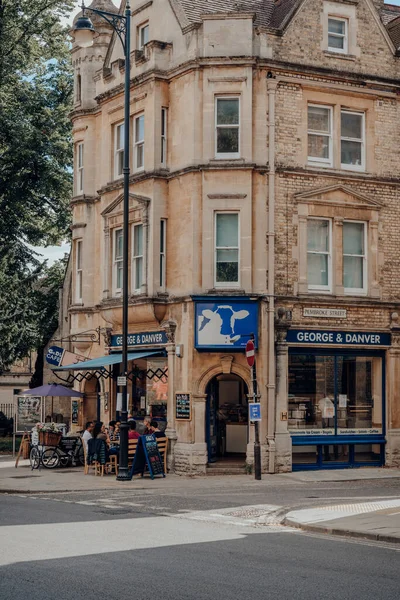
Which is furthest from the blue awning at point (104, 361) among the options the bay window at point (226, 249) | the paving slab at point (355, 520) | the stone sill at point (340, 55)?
the paving slab at point (355, 520)

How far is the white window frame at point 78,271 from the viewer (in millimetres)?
33406

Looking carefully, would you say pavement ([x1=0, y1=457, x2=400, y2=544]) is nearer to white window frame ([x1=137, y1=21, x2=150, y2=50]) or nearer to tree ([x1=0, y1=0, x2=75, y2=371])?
tree ([x1=0, y1=0, x2=75, y2=371])

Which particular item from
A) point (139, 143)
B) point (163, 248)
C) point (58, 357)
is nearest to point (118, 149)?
point (139, 143)

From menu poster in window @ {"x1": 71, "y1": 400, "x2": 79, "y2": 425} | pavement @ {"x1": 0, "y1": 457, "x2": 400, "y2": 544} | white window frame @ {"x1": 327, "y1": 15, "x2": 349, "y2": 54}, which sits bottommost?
pavement @ {"x1": 0, "y1": 457, "x2": 400, "y2": 544}

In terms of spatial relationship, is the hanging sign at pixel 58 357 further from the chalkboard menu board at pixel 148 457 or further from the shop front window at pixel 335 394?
the shop front window at pixel 335 394

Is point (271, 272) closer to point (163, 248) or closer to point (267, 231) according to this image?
point (267, 231)

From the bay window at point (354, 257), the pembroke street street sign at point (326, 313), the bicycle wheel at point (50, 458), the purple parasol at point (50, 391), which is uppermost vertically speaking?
the bay window at point (354, 257)

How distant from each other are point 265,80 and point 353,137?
3.40m

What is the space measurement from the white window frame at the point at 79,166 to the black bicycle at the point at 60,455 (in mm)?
9103

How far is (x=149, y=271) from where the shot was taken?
28.7 metres

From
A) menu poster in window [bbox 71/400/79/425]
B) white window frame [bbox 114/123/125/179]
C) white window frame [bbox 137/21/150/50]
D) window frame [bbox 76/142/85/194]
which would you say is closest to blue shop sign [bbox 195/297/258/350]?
white window frame [bbox 114/123/125/179]

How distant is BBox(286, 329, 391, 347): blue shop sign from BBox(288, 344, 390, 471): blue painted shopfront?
0.53 ft

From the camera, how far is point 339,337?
93.7 ft

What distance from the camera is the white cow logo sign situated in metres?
27.1
